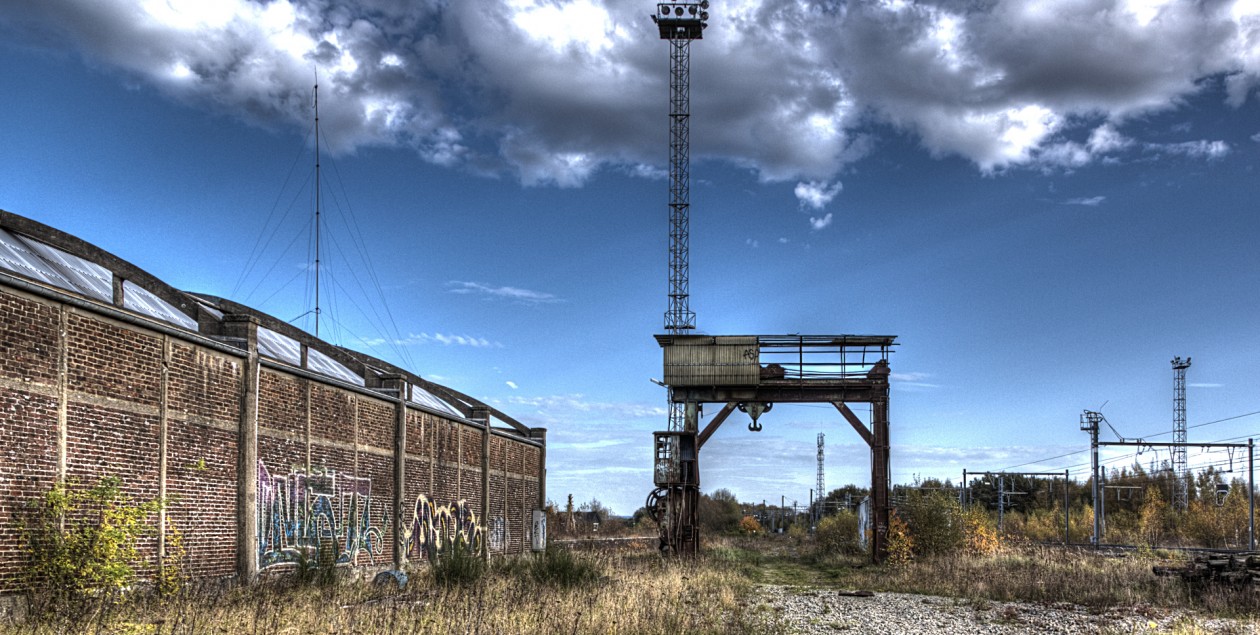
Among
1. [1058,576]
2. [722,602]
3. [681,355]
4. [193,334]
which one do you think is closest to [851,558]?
[681,355]

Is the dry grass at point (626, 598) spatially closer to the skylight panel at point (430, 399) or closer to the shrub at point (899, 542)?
the shrub at point (899, 542)

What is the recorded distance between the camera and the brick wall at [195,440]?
13.4 metres

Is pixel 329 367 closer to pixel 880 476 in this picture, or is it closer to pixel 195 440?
pixel 195 440

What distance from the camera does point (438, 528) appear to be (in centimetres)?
2788

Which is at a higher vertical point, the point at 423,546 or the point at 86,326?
the point at 86,326

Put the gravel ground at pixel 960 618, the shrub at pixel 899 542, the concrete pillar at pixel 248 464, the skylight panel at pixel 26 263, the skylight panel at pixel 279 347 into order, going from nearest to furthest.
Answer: the skylight panel at pixel 26 263, the gravel ground at pixel 960 618, the concrete pillar at pixel 248 464, the skylight panel at pixel 279 347, the shrub at pixel 899 542

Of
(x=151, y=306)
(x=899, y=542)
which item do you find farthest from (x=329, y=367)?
(x=899, y=542)

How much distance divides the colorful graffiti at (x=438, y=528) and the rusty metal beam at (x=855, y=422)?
466 inches

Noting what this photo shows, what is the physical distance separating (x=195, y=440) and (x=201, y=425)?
0.30 metres

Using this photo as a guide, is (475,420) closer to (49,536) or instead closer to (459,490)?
(459,490)

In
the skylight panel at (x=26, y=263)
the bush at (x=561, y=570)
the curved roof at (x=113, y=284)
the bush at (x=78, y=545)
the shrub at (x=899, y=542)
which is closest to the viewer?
the bush at (x=78, y=545)

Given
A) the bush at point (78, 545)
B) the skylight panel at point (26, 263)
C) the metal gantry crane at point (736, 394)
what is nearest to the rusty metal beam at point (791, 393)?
the metal gantry crane at point (736, 394)

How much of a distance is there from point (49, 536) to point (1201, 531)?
45969mm

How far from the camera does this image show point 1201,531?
44.5m
